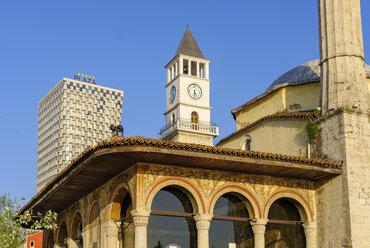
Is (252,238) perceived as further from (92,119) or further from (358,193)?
(92,119)

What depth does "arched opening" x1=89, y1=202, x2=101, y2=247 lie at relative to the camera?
50.9 feet

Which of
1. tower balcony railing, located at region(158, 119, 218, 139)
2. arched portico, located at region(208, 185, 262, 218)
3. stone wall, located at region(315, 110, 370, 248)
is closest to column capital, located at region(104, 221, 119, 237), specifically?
arched portico, located at region(208, 185, 262, 218)

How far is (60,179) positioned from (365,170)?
8751 mm

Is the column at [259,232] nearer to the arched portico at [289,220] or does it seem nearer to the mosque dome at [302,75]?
the arched portico at [289,220]

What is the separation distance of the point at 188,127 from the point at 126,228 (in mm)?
41591

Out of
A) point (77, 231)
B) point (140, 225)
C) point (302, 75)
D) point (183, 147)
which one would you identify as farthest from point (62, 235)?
point (302, 75)

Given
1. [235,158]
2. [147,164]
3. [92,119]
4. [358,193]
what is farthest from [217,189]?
[92,119]

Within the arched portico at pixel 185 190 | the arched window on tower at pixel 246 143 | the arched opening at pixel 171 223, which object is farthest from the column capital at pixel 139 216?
the arched window on tower at pixel 246 143

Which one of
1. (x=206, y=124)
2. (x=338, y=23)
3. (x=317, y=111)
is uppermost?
(x=206, y=124)

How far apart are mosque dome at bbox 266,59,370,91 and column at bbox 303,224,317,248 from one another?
582cm

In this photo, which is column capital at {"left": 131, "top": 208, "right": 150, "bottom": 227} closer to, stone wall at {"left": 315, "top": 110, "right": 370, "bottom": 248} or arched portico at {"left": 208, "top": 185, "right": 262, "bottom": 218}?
arched portico at {"left": 208, "top": 185, "right": 262, "bottom": 218}

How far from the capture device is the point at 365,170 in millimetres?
14359

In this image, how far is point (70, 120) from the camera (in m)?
102

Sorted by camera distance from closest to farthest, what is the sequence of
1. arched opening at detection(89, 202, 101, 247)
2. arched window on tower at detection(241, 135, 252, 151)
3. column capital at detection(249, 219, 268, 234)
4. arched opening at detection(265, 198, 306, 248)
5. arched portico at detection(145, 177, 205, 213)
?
arched portico at detection(145, 177, 205, 213)
column capital at detection(249, 219, 268, 234)
arched opening at detection(265, 198, 306, 248)
arched opening at detection(89, 202, 101, 247)
arched window on tower at detection(241, 135, 252, 151)
